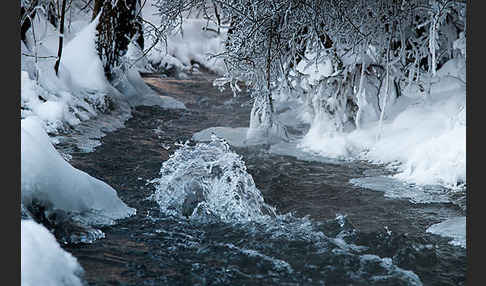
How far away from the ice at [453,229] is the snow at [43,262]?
8.91ft

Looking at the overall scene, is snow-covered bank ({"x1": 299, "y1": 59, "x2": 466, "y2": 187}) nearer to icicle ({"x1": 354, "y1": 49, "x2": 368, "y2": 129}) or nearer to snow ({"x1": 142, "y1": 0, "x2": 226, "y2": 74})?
icicle ({"x1": 354, "y1": 49, "x2": 368, "y2": 129})

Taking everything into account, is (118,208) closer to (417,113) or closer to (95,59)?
(417,113)

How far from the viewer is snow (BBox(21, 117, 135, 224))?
135 inches

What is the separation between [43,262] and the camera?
2.74 meters

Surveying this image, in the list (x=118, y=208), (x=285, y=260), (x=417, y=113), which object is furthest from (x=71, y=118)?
(x=285, y=260)

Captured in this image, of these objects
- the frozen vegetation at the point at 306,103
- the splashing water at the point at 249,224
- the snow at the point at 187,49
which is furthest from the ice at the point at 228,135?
the snow at the point at 187,49

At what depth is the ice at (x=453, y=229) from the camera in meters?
4.21

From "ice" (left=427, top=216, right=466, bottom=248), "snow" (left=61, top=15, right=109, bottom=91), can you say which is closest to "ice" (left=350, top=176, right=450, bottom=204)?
"ice" (left=427, top=216, right=466, bottom=248)

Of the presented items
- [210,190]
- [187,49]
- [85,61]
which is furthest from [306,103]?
[187,49]

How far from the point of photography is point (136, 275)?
332 cm

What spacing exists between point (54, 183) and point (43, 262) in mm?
1004

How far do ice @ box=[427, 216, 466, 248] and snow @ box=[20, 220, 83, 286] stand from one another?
2717 millimetres

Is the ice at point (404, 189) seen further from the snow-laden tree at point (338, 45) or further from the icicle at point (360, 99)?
the icicle at point (360, 99)

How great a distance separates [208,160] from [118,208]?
4.38 feet
